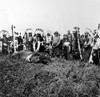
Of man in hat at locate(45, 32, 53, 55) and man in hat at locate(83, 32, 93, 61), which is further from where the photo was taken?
man in hat at locate(45, 32, 53, 55)

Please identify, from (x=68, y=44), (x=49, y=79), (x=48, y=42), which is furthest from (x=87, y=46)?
(x=49, y=79)

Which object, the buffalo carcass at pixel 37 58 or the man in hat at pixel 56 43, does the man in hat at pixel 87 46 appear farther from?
the buffalo carcass at pixel 37 58

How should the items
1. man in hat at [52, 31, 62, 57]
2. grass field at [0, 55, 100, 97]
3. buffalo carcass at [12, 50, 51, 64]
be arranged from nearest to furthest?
grass field at [0, 55, 100, 97], buffalo carcass at [12, 50, 51, 64], man in hat at [52, 31, 62, 57]

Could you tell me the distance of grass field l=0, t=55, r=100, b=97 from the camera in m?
12.5

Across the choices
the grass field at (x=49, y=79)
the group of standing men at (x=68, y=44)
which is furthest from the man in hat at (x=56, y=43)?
the grass field at (x=49, y=79)

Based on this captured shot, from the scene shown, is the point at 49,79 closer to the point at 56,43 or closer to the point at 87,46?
the point at 87,46

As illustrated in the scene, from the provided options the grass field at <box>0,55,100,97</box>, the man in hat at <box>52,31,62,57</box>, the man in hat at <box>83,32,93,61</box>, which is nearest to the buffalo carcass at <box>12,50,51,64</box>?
the grass field at <box>0,55,100,97</box>

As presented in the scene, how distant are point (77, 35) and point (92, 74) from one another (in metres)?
5.22

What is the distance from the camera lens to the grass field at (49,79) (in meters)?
12.5

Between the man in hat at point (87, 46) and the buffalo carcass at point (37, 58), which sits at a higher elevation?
the man in hat at point (87, 46)

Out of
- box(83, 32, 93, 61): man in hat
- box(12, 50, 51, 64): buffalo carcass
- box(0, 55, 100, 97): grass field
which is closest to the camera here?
box(0, 55, 100, 97): grass field

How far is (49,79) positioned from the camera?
14.0m

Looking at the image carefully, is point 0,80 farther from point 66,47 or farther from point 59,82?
point 66,47

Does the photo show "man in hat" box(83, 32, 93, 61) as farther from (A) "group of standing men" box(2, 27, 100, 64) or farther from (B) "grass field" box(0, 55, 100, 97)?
(B) "grass field" box(0, 55, 100, 97)
